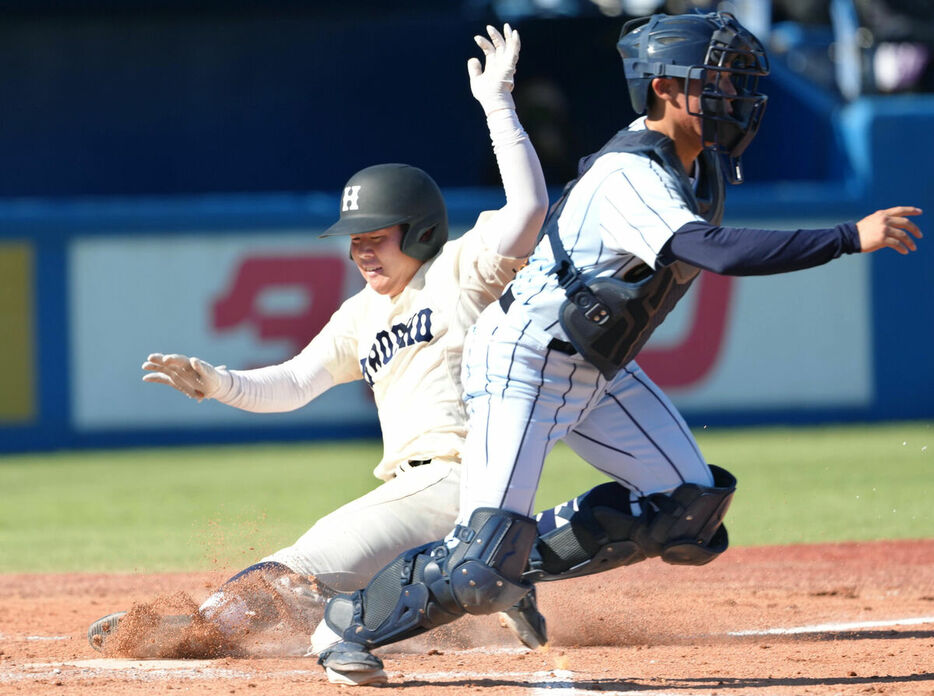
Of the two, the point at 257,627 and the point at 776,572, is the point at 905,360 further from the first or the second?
the point at 257,627

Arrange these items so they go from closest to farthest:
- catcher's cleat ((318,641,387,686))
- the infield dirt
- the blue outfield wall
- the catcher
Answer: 1. catcher's cleat ((318,641,387,686))
2. the infield dirt
3. the catcher
4. the blue outfield wall

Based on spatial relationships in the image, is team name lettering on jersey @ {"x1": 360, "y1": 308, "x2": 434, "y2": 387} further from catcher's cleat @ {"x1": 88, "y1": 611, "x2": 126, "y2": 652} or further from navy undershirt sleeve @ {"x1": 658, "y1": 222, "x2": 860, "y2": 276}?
navy undershirt sleeve @ {"x1": 658, "y1": 222, "x2": 860, "y2": 276}

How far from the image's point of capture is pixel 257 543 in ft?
22.8

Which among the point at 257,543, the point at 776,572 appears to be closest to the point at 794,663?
the point at 776,572

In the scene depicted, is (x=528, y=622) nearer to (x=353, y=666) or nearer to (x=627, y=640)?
(x=627, y=640)

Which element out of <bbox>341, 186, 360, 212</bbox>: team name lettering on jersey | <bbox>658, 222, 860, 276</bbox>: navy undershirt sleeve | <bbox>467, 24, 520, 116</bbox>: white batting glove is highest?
<bbox>467, 24, 520, 116</bbox>: white batting glove

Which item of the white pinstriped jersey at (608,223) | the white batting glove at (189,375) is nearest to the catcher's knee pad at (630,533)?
the white pinstriped jersey at (608,223)

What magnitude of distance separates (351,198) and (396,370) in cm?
56

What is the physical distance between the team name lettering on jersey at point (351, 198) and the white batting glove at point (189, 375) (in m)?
0.65

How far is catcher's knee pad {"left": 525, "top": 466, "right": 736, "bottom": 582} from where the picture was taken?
413 cm

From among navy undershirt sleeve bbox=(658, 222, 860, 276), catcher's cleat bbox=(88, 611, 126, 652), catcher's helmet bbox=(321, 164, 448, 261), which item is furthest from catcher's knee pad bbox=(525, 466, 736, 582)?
catcher's cleat bbox=(88, 611, 126, 652)

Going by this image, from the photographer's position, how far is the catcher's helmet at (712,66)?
156 inches

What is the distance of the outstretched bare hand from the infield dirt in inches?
48.8

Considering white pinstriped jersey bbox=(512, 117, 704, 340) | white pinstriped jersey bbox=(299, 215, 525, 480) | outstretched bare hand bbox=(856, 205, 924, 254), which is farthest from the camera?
white pinstriped jersey bbox=(299, 215, 525, 480)
